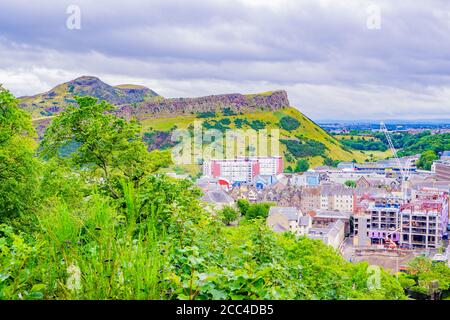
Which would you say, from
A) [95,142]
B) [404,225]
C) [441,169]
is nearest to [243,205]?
[404,225]

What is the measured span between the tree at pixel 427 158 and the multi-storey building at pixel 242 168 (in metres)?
14.9

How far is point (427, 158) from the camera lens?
1967 inches

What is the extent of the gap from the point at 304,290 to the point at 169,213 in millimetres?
887

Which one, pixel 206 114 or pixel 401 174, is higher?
pixel 206 114

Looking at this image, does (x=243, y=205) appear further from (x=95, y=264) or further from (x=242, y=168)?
(x=95, y=264)

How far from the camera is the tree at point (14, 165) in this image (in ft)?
23.6

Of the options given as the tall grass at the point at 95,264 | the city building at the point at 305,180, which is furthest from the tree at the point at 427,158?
the tall grass at the point at 95,264

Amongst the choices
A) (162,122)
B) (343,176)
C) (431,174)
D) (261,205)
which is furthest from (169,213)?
(162,122)

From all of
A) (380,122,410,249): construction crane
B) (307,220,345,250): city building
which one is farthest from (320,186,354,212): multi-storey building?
(307,220,345,250): city building

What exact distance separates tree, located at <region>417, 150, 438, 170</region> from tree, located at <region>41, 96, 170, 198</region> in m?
45.8

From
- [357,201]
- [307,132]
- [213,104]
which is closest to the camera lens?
[357,201]

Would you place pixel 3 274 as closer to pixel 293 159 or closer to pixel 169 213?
pixel 169 213

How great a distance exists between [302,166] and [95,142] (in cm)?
4898
